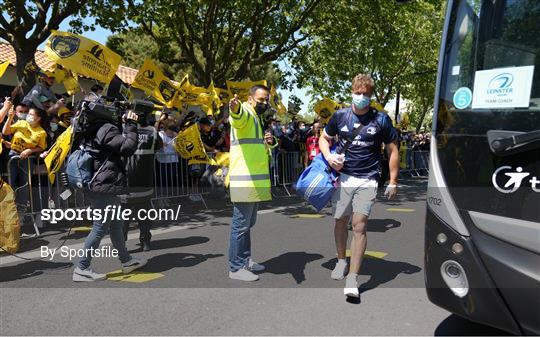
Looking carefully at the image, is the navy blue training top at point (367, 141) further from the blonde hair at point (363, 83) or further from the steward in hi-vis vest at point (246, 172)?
the steward in hi-vis vest at point (246, 172)

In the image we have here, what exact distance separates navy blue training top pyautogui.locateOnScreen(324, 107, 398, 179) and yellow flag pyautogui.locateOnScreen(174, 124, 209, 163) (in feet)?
17.6

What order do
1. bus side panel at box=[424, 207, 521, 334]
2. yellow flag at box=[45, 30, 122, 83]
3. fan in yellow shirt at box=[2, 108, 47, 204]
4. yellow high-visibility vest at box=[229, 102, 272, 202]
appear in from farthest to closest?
fan in yellow shirt at box=[2, 108, 47, 204]
yellow flag at box=[45, 30, 122, 83]
yellow high-visibility vest at box=[229, 102, 272, 202]
bus side panel at box=[424, 207, 521, 334]

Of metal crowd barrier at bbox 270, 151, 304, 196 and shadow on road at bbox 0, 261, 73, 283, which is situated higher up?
metal crowd barrier at bbox 270, 151, 304, 196

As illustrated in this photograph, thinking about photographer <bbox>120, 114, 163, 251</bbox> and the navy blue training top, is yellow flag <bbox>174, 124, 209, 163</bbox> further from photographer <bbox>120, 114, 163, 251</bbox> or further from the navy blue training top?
the navy blue training top

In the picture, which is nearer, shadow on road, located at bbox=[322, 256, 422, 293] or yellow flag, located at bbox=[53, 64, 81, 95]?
shadow on road, located at bbox=[322, 256, 422, 293]

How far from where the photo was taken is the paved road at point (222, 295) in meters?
3.93

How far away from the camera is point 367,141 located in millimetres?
4859

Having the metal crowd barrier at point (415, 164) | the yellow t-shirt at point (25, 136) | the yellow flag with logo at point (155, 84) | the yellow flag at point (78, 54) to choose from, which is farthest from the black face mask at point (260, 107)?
the metal crowd barrier at point (415, 164)

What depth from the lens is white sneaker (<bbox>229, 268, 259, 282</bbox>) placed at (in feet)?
17.0

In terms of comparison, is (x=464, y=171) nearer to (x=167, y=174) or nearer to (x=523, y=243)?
(x=523, y=243)

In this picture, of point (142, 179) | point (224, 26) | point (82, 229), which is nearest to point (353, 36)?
point (224, 26)

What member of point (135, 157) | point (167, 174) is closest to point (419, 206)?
point (167, 174)

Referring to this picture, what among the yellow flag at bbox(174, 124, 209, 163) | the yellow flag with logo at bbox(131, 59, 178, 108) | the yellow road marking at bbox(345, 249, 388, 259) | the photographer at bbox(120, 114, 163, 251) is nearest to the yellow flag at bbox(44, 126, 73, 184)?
the photographer at bbox(120, 114, 163, 251)

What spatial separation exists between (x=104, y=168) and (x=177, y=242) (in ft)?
7.37
